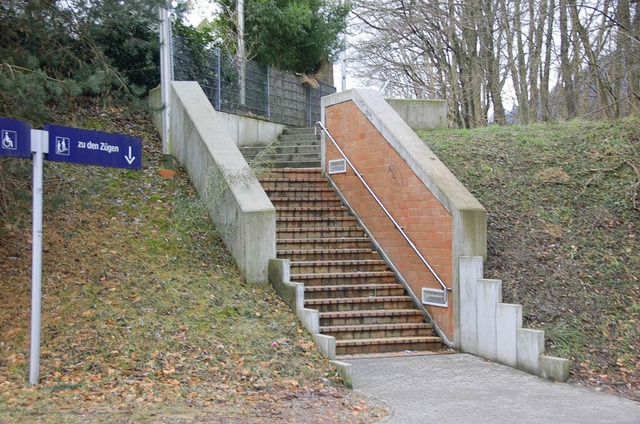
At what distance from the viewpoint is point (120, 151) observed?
6531 millimetres

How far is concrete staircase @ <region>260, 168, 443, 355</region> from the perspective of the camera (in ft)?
28.9

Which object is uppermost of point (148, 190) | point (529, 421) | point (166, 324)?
point (148, 190)

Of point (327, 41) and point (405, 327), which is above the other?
point (327, 41)

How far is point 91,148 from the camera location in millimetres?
6293

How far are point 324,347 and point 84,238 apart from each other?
11.8ft

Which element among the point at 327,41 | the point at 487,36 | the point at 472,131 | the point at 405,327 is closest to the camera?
the point at 405,327

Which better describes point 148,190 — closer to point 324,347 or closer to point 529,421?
point 324,347

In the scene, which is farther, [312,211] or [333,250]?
[312,211]

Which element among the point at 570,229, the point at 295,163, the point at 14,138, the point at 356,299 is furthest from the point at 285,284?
the point at 295,163

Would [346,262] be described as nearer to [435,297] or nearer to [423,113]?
[435,297]

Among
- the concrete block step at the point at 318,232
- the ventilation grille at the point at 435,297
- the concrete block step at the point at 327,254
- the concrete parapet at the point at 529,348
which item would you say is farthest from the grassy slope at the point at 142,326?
the concrete parapet at the point at 529,348

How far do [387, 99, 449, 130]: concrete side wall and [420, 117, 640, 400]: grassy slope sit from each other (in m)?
1.22

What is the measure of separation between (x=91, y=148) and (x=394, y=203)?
5.10m

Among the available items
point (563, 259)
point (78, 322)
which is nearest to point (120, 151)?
point (78, 322)
